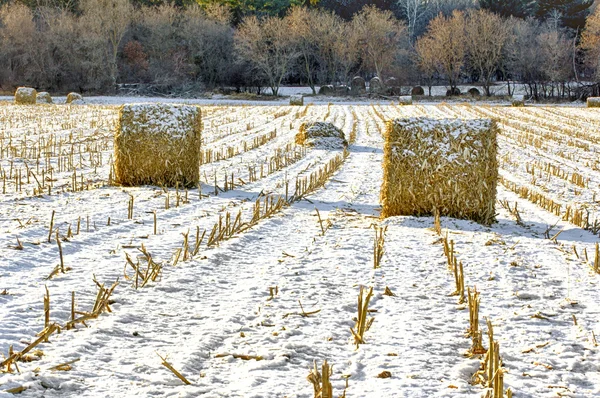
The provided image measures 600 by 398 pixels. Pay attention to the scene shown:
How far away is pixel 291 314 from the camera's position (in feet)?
14.5

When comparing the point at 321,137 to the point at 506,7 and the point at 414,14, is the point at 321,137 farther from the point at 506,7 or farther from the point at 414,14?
the point at 414,14

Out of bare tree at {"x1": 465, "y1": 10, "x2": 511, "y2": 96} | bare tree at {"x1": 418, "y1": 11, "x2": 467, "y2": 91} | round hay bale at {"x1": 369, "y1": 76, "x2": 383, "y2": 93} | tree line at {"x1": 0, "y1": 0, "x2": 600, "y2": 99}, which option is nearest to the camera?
tree line at {"x1": 0, "y1": 0, "x2": 600, "y2": 99}

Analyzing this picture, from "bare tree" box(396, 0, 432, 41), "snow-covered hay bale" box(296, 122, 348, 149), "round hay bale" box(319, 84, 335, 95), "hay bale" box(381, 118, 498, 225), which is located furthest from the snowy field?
"bare tree" box(396, 0, 432, 41)

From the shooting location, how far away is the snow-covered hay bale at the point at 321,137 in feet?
54.0

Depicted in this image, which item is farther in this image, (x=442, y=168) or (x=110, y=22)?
(x=110, y=22)

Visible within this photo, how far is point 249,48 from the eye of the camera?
58.1m

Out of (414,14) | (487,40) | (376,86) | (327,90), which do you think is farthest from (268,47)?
(414,14)

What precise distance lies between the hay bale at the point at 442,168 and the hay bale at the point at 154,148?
128 inches

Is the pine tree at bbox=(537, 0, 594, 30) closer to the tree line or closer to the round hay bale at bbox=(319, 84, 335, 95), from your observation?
the tree line

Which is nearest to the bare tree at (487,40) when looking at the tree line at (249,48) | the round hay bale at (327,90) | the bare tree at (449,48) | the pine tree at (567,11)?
the tree line at (249,48)

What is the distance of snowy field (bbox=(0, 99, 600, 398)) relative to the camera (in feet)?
11.4

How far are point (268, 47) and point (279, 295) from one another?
53.9 metres

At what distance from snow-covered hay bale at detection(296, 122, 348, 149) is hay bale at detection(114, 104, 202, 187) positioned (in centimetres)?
658

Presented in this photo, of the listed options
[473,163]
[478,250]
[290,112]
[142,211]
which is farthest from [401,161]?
[290,112]
